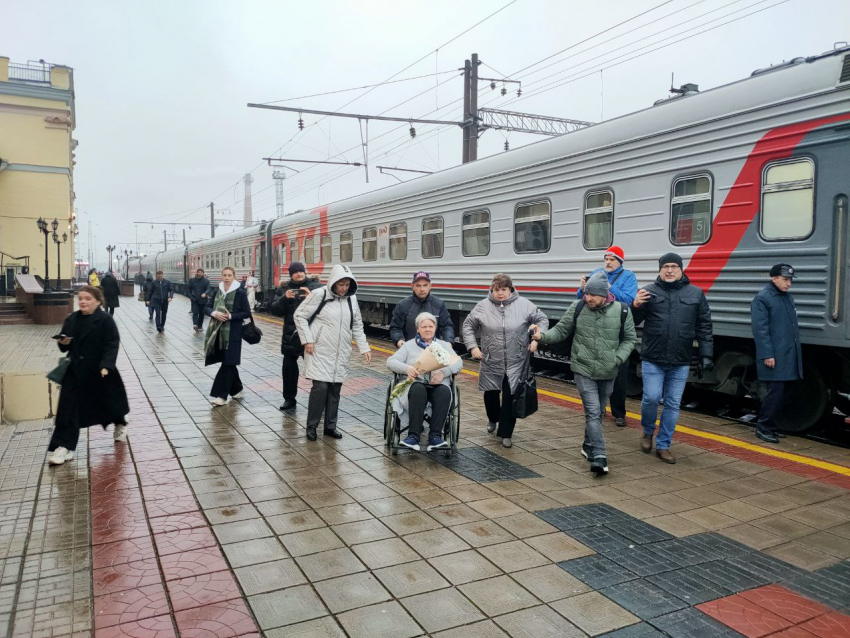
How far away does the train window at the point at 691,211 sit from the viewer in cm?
742

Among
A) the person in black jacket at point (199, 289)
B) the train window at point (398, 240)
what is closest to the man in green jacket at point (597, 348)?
the train window at point (398, 240)

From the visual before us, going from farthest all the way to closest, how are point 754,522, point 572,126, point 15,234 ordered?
point 15,234
point 572,126
point 754,522

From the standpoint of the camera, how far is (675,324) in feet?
18.7

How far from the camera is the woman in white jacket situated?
637cm

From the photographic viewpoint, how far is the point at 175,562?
12.2ft

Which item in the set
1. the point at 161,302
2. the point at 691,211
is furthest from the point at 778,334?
A: the point at 161,302

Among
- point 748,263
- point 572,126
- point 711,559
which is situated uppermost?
point 572,126

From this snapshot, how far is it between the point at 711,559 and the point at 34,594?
3600 mm

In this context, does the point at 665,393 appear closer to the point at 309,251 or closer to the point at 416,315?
the point at 416,315

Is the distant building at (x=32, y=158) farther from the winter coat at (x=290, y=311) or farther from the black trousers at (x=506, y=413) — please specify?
the black trousers at (x=506, y=413)

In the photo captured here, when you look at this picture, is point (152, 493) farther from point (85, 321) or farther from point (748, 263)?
point (748, 263)

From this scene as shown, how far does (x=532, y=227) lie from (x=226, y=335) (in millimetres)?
4780

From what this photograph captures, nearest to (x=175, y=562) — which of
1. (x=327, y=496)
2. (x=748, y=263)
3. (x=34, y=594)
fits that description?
(x=34, y=594)

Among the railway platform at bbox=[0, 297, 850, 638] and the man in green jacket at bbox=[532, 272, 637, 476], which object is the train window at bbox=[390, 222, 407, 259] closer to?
the railway platform at bbox=[0, 297, 850, 638]
